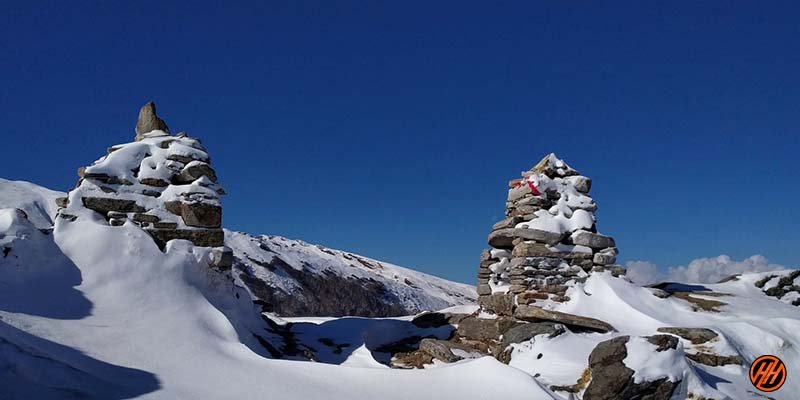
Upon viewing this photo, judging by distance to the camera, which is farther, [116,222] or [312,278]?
[312,278]

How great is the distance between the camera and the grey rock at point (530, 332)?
32.6ft

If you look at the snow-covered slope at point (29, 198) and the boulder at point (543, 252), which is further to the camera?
the snow-covered slope at point (29, 198)

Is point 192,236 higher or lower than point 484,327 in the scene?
higher

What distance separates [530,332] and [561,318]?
5.12 feet

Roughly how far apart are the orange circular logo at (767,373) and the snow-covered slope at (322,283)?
63.9ft

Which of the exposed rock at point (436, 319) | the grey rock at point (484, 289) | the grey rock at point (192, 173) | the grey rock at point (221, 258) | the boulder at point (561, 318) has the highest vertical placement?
the grey rock at point (192, 173)

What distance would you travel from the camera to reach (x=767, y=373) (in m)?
9.17

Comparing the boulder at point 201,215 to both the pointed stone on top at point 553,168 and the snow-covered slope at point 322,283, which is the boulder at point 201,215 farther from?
the snow-covered slope at point 322,283

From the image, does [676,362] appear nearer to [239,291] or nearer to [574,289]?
[574,289]

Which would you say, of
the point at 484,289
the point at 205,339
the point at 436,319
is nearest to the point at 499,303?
the point at 484,289

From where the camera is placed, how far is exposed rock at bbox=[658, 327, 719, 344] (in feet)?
32.1

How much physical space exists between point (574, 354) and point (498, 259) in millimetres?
6062

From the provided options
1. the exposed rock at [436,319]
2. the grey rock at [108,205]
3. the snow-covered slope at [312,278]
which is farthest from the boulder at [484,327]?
the snow-covered slope at [312,278]

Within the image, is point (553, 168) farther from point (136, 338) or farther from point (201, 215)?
point (136, 338)
